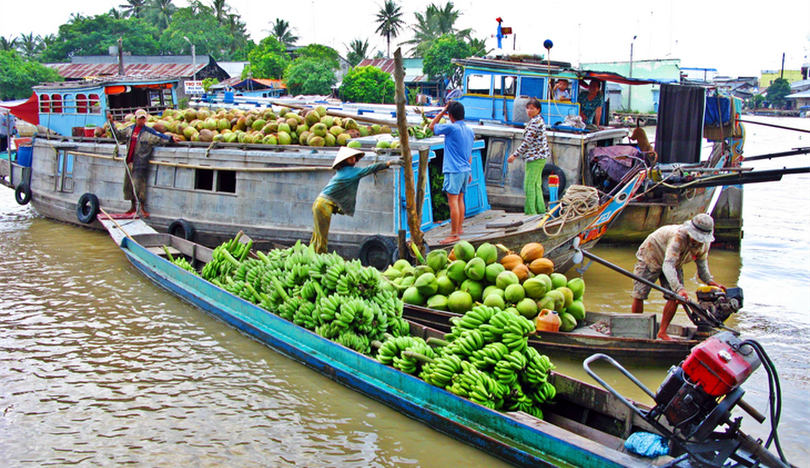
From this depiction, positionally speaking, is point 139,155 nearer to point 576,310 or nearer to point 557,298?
point 557,298

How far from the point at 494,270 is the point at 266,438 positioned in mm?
2720

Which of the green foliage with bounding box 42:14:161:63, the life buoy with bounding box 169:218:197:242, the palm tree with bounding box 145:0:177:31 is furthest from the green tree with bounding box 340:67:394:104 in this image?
the palm tree with bounding box 145:0:177:31

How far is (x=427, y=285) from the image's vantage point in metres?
6.46

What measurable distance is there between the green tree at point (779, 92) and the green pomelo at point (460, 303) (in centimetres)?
6809

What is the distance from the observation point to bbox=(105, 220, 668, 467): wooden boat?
155 inches

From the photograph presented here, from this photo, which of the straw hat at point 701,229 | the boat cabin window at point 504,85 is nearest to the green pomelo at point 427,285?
the straw hat at point 701,229

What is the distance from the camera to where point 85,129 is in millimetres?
12945

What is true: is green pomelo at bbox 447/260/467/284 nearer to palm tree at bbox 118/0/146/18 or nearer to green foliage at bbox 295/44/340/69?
green foliage at bbox 295/44/340/69

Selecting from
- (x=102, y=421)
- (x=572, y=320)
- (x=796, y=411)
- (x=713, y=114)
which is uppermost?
(x=713, y=114)

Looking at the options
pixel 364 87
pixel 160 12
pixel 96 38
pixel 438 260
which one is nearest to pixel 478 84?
pixel 438 260

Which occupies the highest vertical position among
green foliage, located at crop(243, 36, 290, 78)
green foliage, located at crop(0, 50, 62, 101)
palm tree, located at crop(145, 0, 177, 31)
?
palm tree, located at crop(145, 0, 177, 31)

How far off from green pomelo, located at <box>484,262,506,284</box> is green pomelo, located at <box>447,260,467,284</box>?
245 mm

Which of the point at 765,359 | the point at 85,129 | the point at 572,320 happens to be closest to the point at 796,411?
the point at 572,320

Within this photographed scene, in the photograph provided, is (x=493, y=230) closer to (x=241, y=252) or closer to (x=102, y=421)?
(x=241, y=252)
